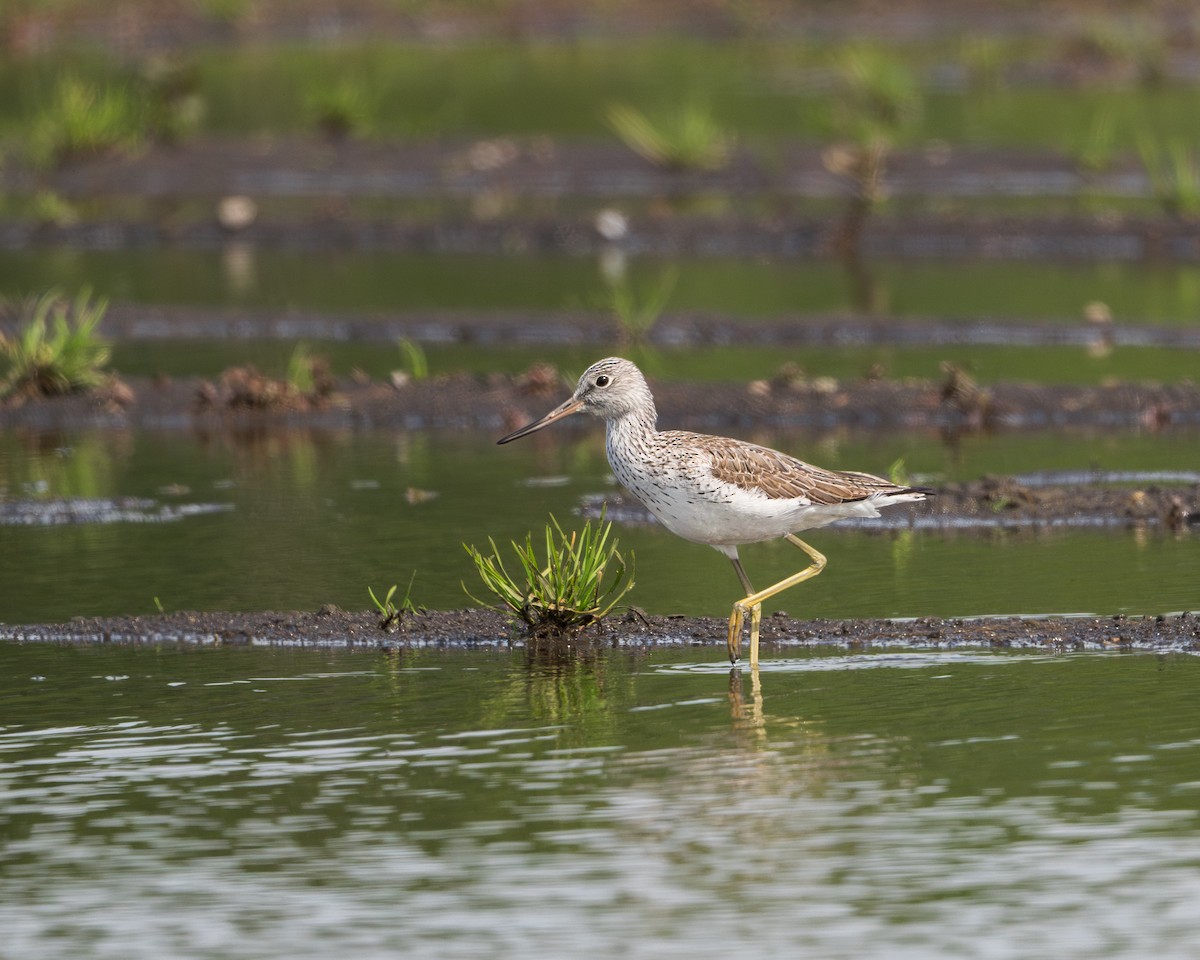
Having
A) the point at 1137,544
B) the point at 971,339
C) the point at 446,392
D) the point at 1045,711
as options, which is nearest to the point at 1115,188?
the point at 971,339

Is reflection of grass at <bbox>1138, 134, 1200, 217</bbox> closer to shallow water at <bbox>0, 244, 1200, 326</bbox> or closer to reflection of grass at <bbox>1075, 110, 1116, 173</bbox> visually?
reflection of grass at <bbox>1075, 110, 1116, 173</bbox>

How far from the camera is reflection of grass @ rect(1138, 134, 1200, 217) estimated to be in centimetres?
2770

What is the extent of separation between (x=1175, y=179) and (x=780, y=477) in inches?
735

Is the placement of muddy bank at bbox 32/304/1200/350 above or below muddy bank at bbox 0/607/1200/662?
above

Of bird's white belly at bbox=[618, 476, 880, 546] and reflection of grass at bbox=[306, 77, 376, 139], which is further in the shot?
reflection of grass at bbox=[306, 77, 376, 139]

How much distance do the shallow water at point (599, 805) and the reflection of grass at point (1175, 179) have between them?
17855 mm

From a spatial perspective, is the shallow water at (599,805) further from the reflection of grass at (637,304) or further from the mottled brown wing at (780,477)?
the reflection of grass at (637,304)

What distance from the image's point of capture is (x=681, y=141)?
33.0 m

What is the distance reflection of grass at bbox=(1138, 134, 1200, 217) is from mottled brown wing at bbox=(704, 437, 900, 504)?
57.3 feet

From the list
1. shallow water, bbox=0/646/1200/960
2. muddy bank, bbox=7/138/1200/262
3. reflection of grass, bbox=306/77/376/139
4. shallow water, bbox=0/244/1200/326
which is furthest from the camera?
reflection of grass, bbox=306/77/376/139

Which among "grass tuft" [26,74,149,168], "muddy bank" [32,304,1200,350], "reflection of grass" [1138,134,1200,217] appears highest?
"grass tuft" [26,74,149,168]

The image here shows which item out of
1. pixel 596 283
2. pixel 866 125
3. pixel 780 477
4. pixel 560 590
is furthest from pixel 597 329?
pixel 780 477

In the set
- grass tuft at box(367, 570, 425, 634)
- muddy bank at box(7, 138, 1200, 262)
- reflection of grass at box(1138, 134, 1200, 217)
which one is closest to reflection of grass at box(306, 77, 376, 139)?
muddy bank at box(7, 138, 1200, 262)

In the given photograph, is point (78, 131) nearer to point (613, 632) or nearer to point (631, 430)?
point (613, 632)
